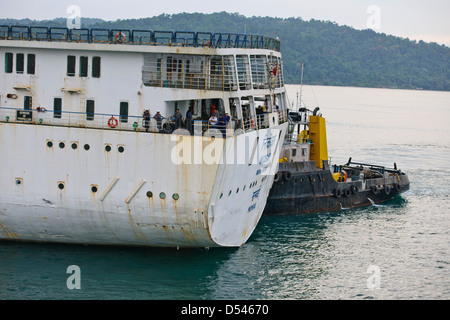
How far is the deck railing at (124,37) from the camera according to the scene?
80.2 feet

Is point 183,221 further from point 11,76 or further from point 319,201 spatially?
point 319,201

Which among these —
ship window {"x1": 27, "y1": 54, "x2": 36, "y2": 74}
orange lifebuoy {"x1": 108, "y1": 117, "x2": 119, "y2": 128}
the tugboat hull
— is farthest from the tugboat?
ship window {"x1": 27, "y1": 54, "x2": 36, "y2": 74}

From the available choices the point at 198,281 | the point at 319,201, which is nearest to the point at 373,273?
the point at 198,281

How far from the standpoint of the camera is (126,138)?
23125mm

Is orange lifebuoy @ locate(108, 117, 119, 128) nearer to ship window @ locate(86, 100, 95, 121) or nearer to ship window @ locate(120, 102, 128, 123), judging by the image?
ship window @ locate(120, 102, 128, 123)

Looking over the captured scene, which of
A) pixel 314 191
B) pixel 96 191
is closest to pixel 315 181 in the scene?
pixel 314 191

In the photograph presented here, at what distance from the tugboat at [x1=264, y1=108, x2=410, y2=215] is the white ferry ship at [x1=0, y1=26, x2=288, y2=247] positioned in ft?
34.4

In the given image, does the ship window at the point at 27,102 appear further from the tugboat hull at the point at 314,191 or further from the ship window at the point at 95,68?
the tugboat hull at the point at 314,191

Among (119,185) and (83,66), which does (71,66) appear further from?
(119,185)

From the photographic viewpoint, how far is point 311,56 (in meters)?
193

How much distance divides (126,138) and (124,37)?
4.07 meters

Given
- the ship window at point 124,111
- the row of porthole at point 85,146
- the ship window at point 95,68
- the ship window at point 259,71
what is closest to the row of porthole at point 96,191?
the row of porthole at point 85,146

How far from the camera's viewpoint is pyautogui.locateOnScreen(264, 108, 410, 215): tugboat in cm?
3681

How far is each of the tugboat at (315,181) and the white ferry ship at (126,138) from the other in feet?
34.4
